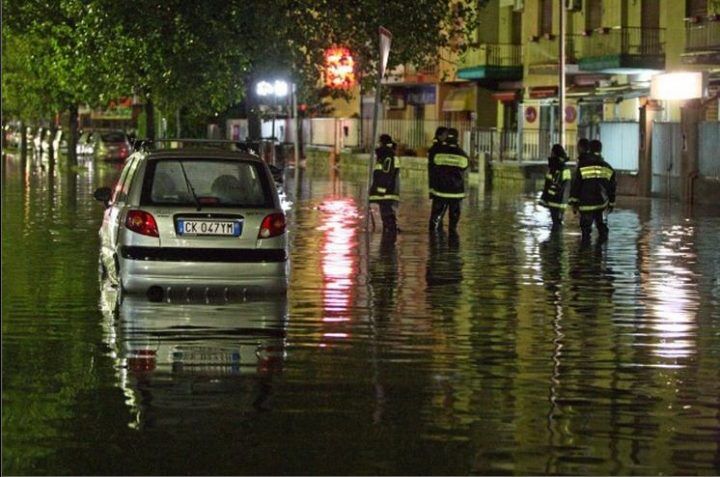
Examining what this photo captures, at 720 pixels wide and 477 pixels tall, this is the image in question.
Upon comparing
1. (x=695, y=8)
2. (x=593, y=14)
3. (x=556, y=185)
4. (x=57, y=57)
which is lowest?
(x=556, y=185)

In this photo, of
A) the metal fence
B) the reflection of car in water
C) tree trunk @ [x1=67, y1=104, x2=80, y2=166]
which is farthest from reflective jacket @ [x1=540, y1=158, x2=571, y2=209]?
tree trunk @ [x1=67, y1=104, x2=80, y2=166]

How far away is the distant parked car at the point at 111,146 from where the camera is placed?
70.9 metres

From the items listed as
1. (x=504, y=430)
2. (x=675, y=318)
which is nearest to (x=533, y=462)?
(x=504, y=430)

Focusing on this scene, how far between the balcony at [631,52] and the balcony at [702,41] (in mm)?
3529

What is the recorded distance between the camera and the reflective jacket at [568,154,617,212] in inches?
993

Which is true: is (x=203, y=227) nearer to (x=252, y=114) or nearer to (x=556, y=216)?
(x=556, y=216)

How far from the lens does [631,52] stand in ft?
163

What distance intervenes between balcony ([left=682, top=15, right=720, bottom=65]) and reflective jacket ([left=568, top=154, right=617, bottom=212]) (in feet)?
59.5

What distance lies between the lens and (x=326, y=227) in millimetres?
27578

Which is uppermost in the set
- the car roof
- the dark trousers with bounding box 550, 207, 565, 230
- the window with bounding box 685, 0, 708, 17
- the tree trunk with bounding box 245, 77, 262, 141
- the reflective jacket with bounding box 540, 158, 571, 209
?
the window with bounding box 685, 0, 708, 17

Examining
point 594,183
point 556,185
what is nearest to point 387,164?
point 594,183

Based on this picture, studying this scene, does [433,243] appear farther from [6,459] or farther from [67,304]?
[6,459]

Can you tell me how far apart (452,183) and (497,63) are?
34.8 m

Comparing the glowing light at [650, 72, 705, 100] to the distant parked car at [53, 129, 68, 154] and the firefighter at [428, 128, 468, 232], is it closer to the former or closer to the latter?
the firefighter at [428, 128, 468, 232]
